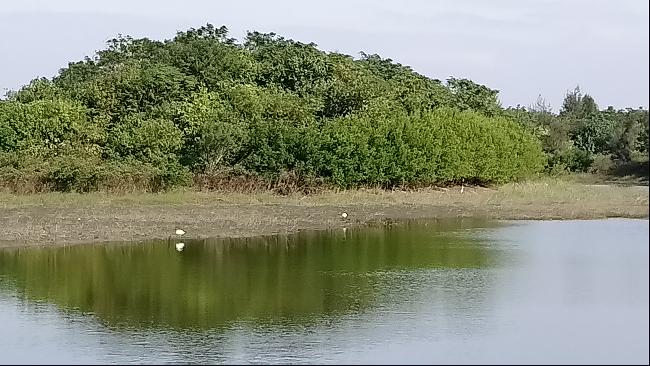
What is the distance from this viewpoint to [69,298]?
49.3ft

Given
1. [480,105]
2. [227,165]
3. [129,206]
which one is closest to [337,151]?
[227,165]

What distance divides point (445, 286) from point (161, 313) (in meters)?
4.93

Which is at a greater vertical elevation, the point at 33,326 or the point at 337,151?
the point at 337,151

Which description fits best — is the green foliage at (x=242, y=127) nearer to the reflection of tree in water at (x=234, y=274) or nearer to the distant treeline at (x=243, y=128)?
the distant treeline at (x=243, y=128)

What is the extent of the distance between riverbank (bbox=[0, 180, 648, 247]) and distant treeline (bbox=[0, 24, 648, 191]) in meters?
1.12

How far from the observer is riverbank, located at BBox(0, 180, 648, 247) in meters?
23.1

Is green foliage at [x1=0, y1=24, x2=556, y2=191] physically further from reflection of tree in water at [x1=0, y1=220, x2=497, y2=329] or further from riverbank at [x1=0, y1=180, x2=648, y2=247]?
reflection of tree in water at [x1=0, y1=220, x2=497, y2=329]

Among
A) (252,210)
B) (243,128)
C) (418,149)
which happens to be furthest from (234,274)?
(418,149)

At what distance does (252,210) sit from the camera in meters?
28.2

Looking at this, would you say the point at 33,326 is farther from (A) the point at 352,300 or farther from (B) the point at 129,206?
(B) the point at 129,206

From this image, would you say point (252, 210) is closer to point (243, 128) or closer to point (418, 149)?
point (243, 128)

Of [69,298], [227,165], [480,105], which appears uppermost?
[480,105]

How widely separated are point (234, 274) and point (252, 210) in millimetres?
11001

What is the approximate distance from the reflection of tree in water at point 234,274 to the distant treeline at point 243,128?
9.69 metres
